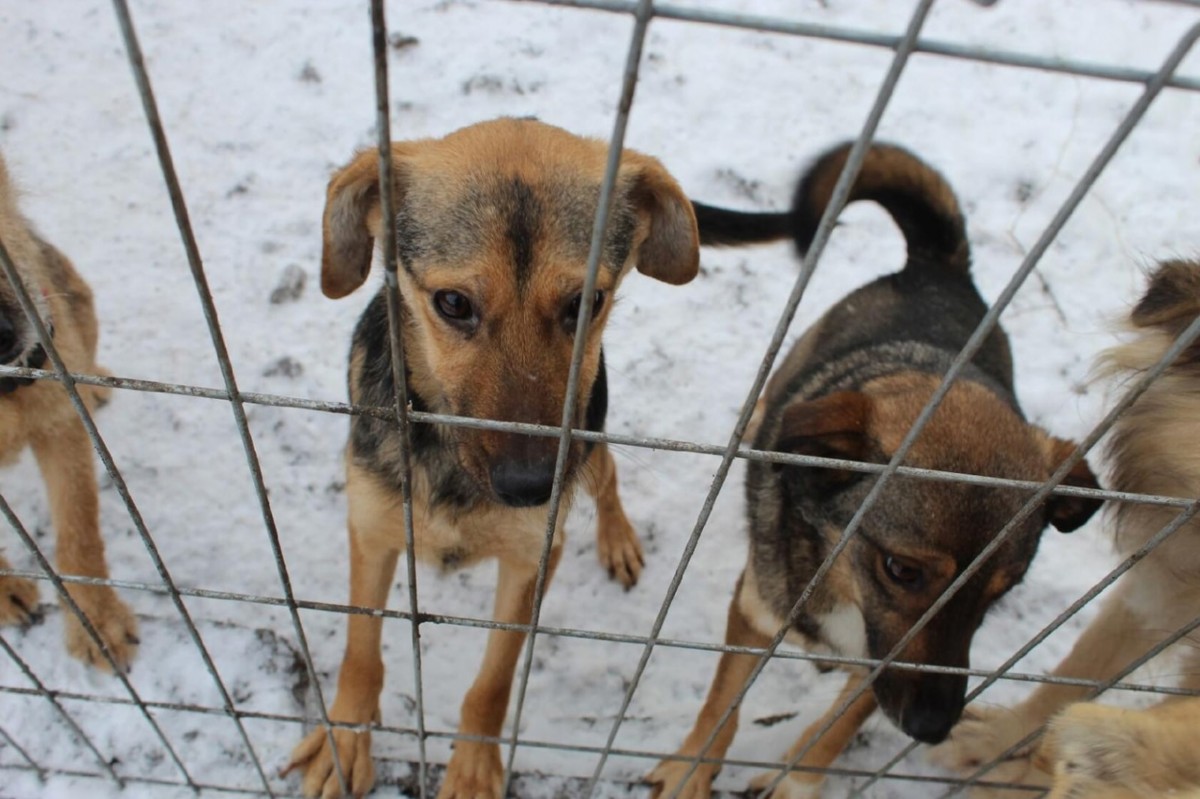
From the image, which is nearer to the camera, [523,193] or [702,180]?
[523,193]

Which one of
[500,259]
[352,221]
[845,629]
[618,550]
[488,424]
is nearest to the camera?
[488,424]

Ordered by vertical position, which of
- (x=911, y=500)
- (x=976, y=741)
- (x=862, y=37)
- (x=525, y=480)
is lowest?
(x=976, y=741)

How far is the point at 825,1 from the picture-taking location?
18.4ft

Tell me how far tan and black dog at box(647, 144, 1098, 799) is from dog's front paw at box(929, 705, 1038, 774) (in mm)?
590

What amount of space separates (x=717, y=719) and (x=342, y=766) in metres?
1.14

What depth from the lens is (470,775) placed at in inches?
115

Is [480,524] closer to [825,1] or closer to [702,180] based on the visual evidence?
[702,180]

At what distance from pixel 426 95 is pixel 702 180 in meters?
1.48

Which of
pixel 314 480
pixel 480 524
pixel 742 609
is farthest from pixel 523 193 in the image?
pixel 314 480

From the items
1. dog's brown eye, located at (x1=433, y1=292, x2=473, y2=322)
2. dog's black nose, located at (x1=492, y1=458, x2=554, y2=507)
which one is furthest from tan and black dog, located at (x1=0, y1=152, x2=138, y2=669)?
dog's black nose, located at (x1=492, y1=458, x2=554, y2=507)

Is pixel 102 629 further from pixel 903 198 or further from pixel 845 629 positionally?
pixel 903 198

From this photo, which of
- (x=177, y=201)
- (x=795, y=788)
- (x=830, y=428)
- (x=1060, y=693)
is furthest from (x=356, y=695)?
(x=1060, y=693)

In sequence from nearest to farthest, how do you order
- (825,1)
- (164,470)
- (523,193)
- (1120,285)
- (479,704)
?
(523,193) → (479,704) → (164,470) → (1120,285) → (825,1)

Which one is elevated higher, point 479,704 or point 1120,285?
point 1120,285
